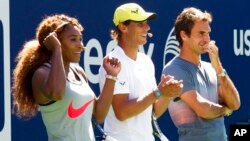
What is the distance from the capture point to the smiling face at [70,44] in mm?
4699

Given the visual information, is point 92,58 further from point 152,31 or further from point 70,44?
point 70,44

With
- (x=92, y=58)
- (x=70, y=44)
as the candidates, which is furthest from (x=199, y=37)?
(x=92, y=58)

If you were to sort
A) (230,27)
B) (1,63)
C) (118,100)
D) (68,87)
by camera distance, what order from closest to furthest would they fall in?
(68,87) < (118,100) < (1,63) < (230,27)

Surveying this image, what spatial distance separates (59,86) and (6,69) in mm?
1621

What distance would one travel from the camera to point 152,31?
724cm

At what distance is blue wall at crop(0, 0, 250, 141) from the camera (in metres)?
6.08

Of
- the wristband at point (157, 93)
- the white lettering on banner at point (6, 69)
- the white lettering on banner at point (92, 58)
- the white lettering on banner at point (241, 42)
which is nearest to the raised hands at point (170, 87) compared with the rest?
the wristband at point (157, 93)

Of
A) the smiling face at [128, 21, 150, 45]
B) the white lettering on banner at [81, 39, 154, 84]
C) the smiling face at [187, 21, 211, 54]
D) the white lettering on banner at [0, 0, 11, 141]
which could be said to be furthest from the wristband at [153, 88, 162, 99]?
the white lettering on banner at [81, 39, 154, 84]

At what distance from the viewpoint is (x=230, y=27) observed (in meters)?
8.11

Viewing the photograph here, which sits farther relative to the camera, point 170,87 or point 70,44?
point 170,87

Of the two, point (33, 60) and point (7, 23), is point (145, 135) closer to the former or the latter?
point (33, 60)

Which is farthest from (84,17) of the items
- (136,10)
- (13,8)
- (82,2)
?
(136,10)

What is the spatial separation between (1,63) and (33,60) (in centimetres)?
139

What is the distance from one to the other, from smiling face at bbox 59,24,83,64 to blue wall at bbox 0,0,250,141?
131cm
